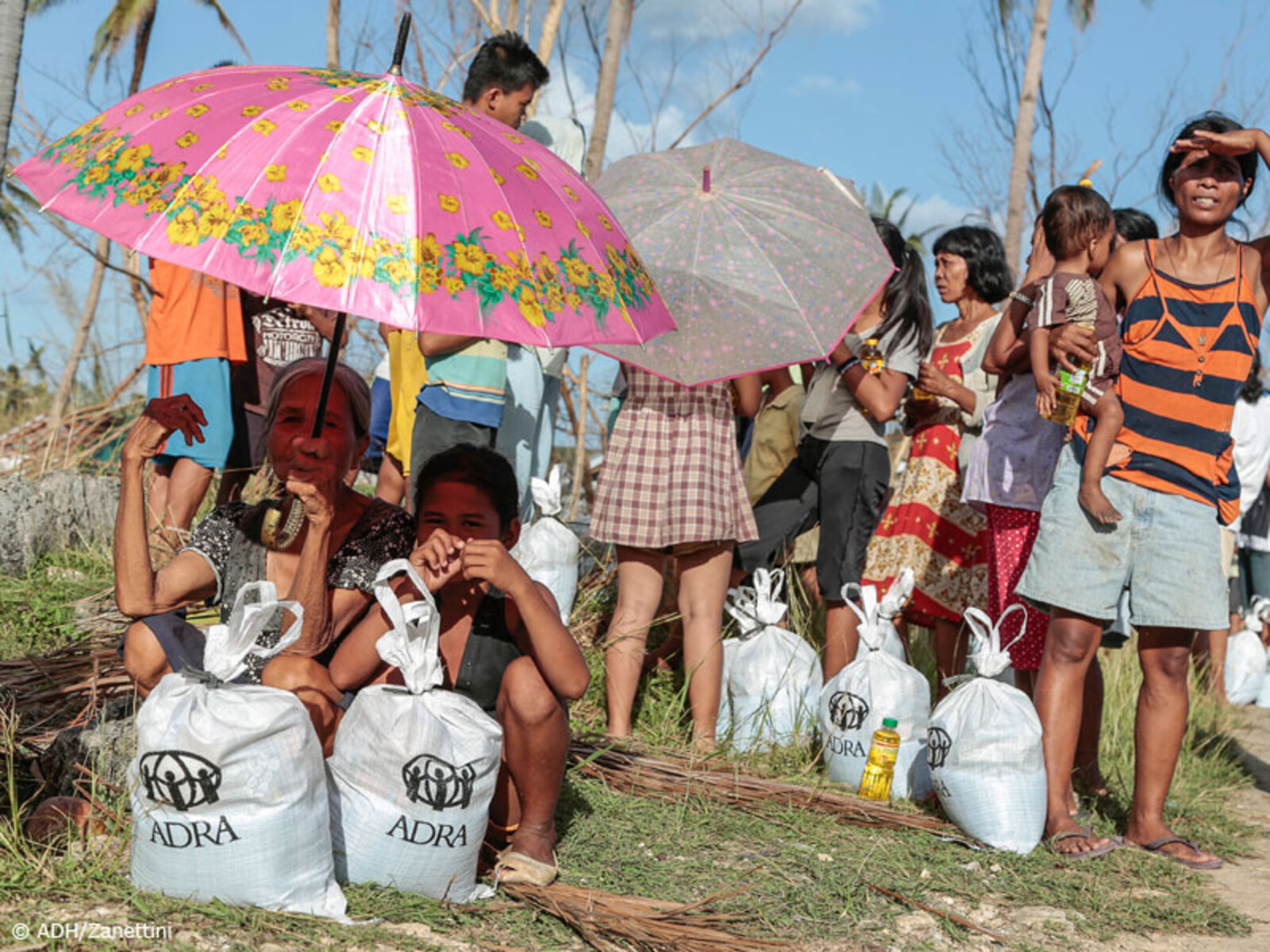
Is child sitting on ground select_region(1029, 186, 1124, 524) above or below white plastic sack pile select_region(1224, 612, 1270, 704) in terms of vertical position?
above

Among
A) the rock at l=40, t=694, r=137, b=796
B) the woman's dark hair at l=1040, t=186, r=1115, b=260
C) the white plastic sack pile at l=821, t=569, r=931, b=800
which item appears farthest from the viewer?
the white plastic sack pile at l=821, t=569, r=931, b=800

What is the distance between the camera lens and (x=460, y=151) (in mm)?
2527

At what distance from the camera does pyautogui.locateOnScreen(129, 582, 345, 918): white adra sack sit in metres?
2.33

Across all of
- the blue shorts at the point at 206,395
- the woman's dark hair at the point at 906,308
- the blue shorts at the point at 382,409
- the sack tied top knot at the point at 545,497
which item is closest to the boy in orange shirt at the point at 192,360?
the blue shorts at the point at 206,395

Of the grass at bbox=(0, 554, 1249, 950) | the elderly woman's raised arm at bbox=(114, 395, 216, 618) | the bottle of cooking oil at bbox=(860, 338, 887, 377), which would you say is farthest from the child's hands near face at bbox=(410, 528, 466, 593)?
the bottle of cooking oil at bbox=(860, 338, 887, 377)

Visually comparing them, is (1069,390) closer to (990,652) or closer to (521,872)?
(990,652)

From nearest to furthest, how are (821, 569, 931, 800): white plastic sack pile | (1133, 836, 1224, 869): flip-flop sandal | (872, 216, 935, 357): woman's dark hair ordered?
(1133, 836, 1224, 869): flip-flop sandal, (821, 569, 931, 800): white plastic sack pile, (872, 216, 935, 357): woman's dark hair

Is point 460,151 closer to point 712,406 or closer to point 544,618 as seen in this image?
point 544,618

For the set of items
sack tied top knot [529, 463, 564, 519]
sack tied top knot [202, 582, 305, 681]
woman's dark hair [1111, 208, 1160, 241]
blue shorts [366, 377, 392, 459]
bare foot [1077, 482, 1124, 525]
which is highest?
woman's dark hair [1111, 208, 1160, 241]

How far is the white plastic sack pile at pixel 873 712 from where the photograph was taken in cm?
408

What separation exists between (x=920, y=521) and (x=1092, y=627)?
117 centimetres

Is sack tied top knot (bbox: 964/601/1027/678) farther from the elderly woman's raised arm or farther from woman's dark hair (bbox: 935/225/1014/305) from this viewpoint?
the elderly woman's raised arm

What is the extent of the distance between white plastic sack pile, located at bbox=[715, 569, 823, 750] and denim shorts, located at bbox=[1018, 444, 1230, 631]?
39.7 inches

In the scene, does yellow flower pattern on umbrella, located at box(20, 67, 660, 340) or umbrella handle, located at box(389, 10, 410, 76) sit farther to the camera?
umbrella handle, located at box(389, 10, 410, 76)
